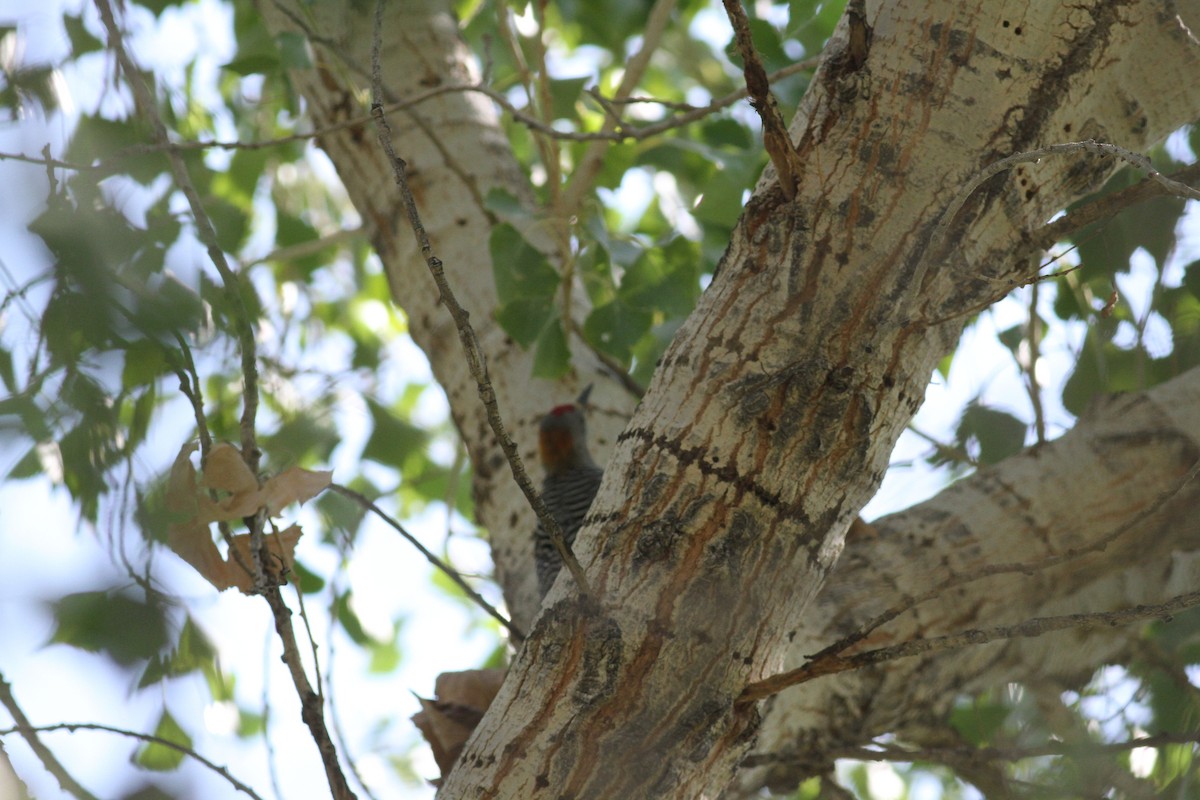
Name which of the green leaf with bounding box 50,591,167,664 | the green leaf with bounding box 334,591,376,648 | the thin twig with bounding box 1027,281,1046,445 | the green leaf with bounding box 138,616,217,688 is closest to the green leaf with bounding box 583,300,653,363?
the thin twig with bounding box 1027,281,1046,445

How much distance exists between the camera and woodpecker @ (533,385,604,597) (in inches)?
92.2

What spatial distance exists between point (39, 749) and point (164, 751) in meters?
0.34

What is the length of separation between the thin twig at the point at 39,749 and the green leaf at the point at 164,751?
7cm

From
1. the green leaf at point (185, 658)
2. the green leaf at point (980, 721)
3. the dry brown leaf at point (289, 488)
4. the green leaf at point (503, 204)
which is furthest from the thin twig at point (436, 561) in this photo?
the green leaf at point (980, 721)

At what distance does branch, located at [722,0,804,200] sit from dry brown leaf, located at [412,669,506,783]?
913 mm

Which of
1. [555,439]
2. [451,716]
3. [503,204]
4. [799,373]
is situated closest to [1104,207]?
[799,373]

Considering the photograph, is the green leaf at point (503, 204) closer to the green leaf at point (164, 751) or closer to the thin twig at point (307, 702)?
the thin twig at point (307, 702)

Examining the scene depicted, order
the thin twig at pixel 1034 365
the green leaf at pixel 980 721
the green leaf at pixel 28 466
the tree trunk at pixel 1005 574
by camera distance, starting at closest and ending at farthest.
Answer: the green leaf at pixel 28 466, the tree trunk at pixel 1005 574, the green leaf at pixel 980 721, the thin twig at pixel 1034 365

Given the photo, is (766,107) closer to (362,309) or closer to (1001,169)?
(1001,169)

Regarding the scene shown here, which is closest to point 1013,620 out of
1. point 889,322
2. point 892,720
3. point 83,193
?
point 892,720

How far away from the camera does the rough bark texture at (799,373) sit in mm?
1166

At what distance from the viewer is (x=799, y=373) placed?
1.22 m

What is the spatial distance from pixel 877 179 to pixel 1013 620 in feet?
3.52

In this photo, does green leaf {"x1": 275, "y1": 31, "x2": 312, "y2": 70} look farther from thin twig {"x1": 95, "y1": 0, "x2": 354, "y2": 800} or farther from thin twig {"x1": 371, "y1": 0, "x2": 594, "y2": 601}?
thin twig {"x1": 371, "y1": 0, "x2": 594, "y2": 601}
